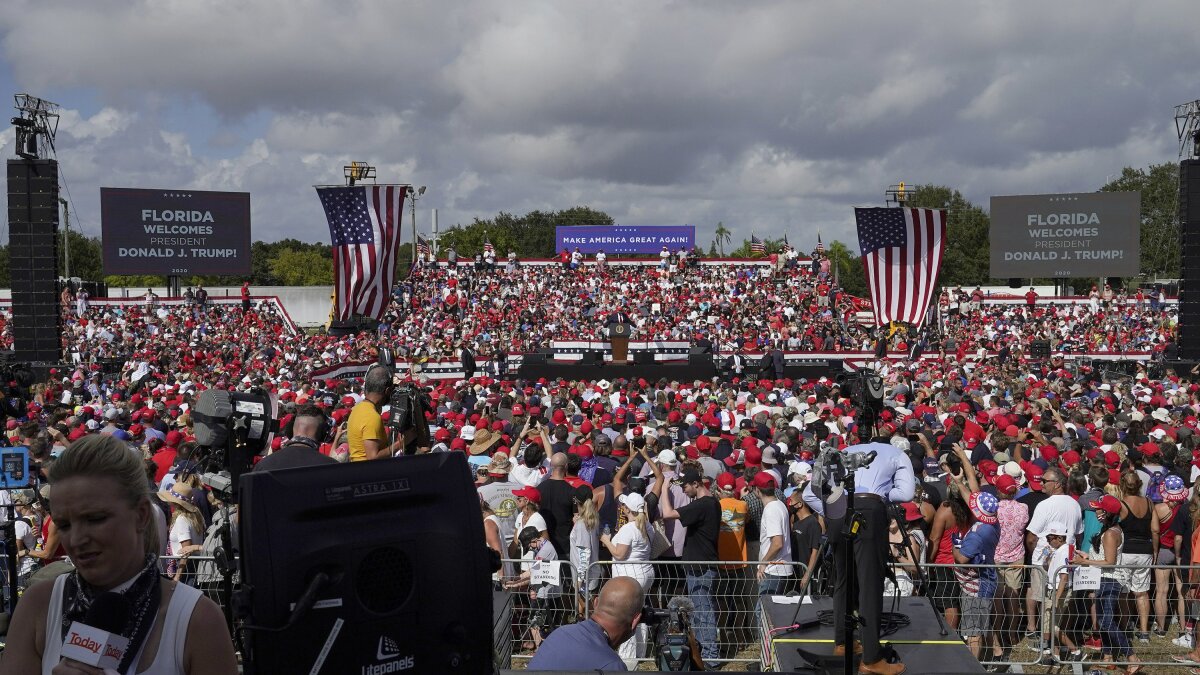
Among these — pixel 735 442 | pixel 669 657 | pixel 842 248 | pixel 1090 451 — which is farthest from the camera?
pixel 842 248

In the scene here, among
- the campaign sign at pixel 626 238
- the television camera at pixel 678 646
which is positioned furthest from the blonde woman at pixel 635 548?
the campaign sign at pixel 626 238

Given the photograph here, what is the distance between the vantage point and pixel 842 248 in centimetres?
10575

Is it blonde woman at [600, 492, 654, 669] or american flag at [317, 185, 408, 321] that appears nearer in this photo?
blonde woman at [600, 492, 654, 669]

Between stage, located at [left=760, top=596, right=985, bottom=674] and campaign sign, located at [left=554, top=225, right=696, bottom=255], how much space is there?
52.7 m

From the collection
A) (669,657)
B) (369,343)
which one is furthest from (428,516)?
(369,343)

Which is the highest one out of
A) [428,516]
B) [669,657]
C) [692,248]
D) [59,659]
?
[692,248]

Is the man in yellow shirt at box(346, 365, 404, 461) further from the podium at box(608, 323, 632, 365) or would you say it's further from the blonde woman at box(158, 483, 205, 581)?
the podium at box(608, 323, 632, 365)

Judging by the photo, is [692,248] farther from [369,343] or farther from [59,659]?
[59,659]

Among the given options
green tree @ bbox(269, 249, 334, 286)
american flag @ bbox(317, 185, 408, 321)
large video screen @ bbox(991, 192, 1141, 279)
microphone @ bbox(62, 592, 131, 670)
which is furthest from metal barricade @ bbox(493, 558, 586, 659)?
green tree @ bbox(269, 249, 334, 286)

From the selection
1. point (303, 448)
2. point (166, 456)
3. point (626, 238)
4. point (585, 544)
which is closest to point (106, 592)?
point (303, 448)

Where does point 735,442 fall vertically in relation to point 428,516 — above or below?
below

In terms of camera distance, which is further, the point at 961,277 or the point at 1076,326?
the point at 961,277

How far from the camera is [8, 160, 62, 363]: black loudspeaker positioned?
25.2 meters

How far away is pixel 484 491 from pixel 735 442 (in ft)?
12.1
